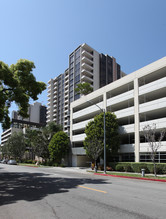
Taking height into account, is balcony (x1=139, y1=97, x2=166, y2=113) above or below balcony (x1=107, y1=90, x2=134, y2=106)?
below

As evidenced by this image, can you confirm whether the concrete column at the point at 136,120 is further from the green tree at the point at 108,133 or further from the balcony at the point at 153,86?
the green tree at the point at 108,133

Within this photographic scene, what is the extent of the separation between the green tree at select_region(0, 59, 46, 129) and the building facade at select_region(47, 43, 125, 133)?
44146 mm

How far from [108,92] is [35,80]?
2160cm

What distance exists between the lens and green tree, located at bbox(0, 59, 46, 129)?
15.1 metres

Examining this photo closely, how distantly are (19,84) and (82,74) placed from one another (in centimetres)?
5417

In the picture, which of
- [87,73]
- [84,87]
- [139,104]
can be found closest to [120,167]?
[139,104]

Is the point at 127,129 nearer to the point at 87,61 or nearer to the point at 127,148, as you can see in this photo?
the point at 127,148

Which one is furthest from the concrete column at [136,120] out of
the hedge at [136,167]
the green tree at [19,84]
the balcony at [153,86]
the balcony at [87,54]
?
the balcony at [87,54]

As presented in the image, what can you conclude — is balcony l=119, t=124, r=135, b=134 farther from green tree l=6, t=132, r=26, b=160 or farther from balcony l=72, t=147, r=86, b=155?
green tree l=6, t=132, r=26, b=160

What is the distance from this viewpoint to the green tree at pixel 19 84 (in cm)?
1514

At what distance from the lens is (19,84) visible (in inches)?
646

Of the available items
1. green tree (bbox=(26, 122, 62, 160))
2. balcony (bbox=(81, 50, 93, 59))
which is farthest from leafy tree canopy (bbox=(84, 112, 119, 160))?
balcony (bbox=(81, 50, 93, 59))

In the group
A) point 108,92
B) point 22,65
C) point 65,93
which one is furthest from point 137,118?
point 65,93

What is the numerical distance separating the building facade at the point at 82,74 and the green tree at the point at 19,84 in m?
44.1
